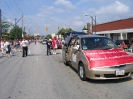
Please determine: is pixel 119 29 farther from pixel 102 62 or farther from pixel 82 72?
pixel 102 62

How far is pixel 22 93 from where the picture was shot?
5.46m

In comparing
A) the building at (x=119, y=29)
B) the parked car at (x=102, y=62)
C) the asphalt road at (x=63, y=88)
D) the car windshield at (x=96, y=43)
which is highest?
the building at (x=119, y=29)

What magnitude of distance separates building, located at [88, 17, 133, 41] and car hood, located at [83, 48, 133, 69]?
3334 cm

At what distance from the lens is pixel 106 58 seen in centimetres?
624

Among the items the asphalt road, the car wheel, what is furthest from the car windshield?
the asphalt road

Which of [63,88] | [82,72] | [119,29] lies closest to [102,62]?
[82,72]

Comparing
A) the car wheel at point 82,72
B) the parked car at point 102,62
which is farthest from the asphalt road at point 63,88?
the parked car at point 102,62

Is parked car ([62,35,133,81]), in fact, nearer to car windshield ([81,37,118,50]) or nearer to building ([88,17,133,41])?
car windshield ([81,37,118,50])

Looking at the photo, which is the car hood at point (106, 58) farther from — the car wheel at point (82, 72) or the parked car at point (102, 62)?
the car wheel at point (82, 72)

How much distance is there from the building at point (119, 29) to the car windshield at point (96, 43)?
32.2 metres

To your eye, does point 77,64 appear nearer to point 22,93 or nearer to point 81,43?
point 81,43

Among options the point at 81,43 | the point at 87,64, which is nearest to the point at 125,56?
the point at 87,64

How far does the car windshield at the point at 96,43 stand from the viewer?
7.39 meters

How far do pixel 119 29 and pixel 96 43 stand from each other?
37886mm
